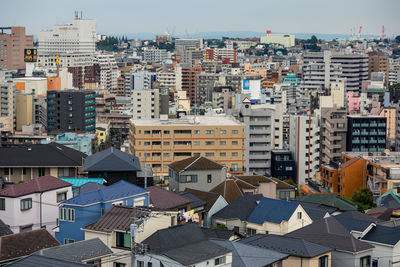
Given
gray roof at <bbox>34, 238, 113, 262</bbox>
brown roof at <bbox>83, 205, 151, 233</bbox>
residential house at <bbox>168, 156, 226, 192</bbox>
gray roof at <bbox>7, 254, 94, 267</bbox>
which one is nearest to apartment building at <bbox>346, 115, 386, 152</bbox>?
residential house at <bbox>168, 156, 226, 192</bbox>

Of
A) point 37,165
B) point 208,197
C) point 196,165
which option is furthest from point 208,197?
point 37,165

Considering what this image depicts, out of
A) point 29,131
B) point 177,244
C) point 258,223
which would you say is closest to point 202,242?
point 177,244

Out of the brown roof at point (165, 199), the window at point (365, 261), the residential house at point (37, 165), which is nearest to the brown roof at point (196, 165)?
the residential house at point (37, 165)

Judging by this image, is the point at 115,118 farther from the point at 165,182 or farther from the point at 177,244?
the point at 177,244

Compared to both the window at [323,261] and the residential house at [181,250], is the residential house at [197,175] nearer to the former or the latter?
the window at [323,261]

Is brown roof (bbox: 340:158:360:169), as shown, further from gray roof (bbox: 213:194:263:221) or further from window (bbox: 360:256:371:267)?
window (bbox: 360:256:371:267)
